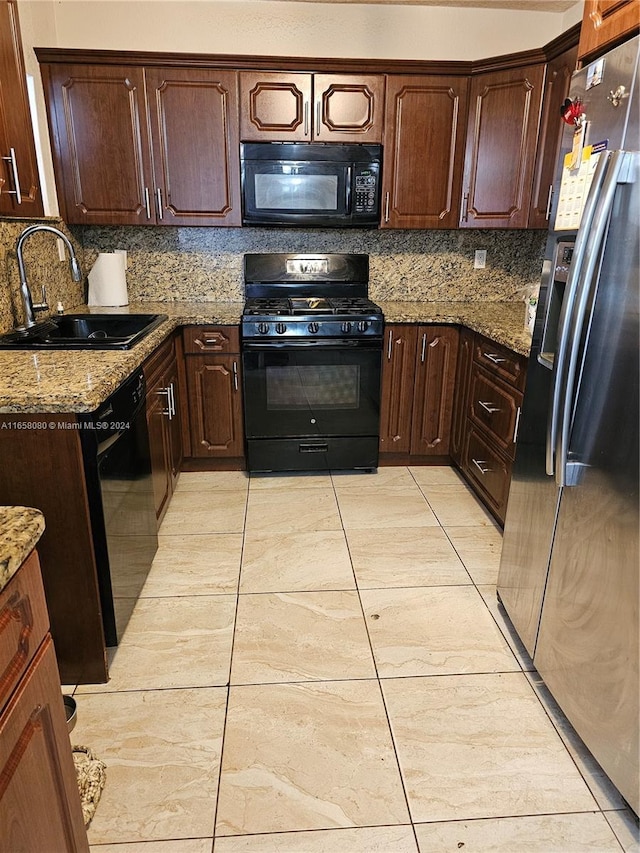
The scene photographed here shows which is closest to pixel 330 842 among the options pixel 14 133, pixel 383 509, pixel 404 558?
pixel 404 558

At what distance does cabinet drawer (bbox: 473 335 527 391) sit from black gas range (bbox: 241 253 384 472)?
0.54 m

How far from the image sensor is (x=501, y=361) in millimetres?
2549

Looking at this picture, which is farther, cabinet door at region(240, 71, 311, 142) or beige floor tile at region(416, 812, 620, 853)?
cabinet door at region(240, 71, 311, 142)

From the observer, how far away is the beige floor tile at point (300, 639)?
181 centimetres

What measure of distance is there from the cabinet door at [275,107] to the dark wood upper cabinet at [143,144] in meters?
0.07

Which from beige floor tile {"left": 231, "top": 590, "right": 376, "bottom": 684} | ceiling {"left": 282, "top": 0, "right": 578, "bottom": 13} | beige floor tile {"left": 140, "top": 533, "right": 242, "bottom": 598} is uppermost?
ceiling {"left": 282, "top": 0, "right": 578, "bottom": 13}

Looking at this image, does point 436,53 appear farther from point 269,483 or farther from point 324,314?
point 269,483

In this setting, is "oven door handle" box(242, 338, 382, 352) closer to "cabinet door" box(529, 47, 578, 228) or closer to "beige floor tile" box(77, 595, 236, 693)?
"cabinet door" box(529, 47, 578, 228)

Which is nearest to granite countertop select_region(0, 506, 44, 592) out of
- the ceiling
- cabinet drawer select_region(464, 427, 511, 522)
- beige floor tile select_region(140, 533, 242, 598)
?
beige floor tile select_region(140, 533, 242, 598)

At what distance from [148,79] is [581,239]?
2.52 meters

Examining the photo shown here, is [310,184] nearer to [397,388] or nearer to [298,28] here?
[298,28]

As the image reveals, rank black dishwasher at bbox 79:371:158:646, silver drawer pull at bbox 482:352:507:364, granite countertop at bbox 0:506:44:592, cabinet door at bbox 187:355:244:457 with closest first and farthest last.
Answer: granite countertop at bbox 0:506:44:592
black dishwasher at bbox 79:371:158:646
silver drawer pull at bbox 482:352:507:364
cabinet door at bbox 187:355:244:457

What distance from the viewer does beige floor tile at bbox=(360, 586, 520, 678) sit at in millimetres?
1846

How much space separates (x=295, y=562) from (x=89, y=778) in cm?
116
